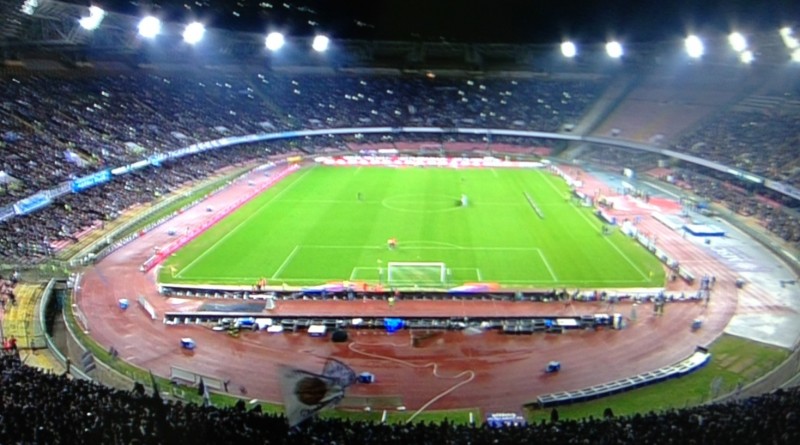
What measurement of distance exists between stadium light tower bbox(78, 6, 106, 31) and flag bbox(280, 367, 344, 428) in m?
50.7

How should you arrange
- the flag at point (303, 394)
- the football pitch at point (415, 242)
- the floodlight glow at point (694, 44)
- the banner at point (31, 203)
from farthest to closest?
the floodlight glow at point (694, 44)
the banner at point (31, 203)
the football pitch at point (415, 242)
the flag at point (303, 394)

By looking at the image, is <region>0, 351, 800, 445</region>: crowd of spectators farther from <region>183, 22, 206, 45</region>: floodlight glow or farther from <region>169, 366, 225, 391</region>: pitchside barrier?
<region>183, 22, 206, 45</region>: floodlight glow

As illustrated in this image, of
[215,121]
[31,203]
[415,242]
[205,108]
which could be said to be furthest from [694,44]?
[31,203]

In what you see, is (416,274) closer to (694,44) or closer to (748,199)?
(748,199)

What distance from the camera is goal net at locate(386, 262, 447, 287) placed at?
37750 millimetres

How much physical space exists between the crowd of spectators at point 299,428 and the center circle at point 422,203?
39.2m

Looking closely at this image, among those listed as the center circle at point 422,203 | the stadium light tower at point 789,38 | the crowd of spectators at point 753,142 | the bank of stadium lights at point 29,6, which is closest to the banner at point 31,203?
the bank of stadium lights at point 29,6

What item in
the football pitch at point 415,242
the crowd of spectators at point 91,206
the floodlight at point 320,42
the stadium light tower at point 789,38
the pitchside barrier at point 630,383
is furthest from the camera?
the floodlight at point 320,42

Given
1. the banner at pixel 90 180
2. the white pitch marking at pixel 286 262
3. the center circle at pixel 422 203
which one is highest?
the banner at pixel 90 180

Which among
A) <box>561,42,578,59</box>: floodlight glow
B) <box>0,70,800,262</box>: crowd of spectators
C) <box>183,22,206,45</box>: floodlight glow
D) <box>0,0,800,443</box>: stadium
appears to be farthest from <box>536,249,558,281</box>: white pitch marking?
<box>561,42,578,59</box>: floodlight glow

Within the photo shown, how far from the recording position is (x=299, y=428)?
16.2 m

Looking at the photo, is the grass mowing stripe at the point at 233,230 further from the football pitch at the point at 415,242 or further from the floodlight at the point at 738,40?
the floodlight at the point at 738,40

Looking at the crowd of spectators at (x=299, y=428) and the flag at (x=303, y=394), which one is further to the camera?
the flag at (x=303, y=394)

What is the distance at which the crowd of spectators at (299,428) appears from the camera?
49.0 feet
